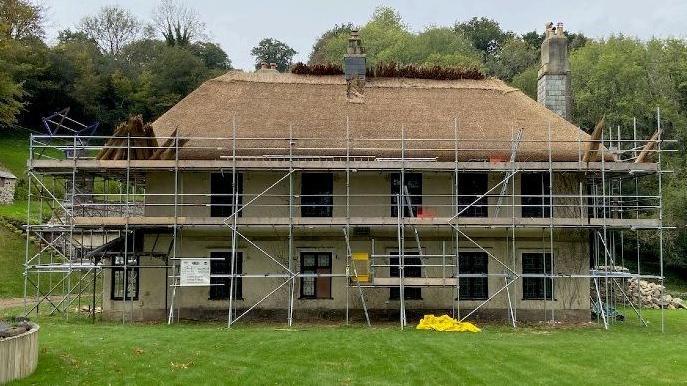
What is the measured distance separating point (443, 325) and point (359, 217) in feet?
13.9

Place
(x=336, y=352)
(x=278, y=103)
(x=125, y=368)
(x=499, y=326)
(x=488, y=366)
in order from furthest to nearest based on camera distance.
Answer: (x=278, y=103)
(x=499, y=326)
(x=336, y=352)
(x=488, y=366)
(x=125, y=368)

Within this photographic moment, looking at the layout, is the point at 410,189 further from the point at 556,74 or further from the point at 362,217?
the point at 556,74

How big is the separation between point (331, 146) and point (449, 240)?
4667 mm

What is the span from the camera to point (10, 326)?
12984 millimetres

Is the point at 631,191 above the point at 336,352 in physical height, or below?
above

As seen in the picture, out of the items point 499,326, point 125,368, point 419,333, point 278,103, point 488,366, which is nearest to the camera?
point 125,368

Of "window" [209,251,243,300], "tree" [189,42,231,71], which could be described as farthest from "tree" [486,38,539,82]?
"window" [209,251,243,300]

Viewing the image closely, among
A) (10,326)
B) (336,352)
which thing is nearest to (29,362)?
(10,326)

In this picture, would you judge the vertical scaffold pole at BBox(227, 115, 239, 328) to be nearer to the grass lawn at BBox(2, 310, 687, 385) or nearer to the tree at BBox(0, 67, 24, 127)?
the grass lawn at BBox(2, 310, 687, 385)

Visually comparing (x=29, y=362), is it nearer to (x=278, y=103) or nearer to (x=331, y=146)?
(x=331, y=146)

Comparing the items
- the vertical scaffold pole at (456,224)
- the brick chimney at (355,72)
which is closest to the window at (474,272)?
the vertical scaffold pole at (456,224)

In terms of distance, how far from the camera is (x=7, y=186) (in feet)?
147

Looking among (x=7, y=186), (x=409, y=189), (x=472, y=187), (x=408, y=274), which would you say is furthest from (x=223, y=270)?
(x=7, y=186)

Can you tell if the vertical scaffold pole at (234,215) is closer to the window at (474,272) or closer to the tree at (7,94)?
the window at (474,272)
